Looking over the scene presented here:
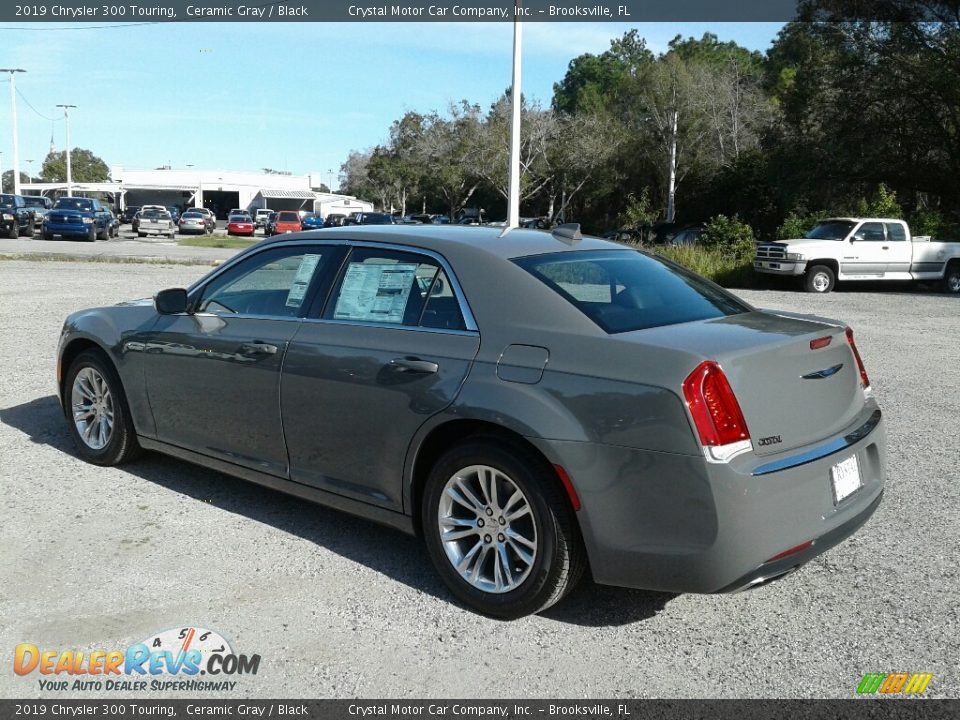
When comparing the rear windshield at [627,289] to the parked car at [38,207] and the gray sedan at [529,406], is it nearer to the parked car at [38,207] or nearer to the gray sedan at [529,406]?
the gray sedan at [529,406]

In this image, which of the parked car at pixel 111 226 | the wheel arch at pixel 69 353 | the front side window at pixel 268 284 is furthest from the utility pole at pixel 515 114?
the parked car at pixel 111 226

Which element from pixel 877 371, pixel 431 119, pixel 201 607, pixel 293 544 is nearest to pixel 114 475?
pixel 293 544

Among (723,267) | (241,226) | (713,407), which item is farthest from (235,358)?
(241,226)

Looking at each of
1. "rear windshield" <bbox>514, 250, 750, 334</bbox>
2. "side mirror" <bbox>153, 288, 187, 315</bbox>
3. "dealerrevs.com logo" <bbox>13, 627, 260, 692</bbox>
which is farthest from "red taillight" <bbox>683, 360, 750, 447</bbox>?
"side mirror" <bbox>153, 288, 187, 315</bbox>

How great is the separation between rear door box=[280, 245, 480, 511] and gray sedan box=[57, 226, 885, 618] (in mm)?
11

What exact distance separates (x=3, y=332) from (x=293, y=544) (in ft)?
27.4

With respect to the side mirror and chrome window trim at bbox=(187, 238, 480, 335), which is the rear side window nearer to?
chrome window trim at bbox=(187, 238, 480, 335)

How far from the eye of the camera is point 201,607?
3957 mm

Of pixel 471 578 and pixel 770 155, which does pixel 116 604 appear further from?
pixel 770 155

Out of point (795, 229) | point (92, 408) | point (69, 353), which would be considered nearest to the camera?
point (92, 408)

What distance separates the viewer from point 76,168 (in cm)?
16062

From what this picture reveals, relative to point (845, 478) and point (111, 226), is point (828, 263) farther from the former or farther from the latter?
point (111, 226)

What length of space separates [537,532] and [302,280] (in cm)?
197

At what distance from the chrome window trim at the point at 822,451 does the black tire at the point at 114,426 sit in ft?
12.8
